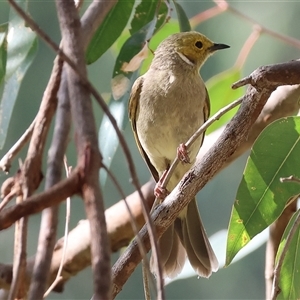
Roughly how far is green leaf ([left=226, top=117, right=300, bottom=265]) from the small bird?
687 millimetres

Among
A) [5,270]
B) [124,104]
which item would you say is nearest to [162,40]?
[124,104]

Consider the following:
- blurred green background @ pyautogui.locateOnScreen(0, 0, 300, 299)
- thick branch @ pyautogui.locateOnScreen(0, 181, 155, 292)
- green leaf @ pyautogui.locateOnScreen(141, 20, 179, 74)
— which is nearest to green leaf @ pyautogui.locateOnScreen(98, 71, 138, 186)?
thick branch @ pyautogui.locateOnScreen(0, 181, 155, 292)

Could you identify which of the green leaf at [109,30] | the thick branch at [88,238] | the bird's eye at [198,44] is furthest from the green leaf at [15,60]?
the bird's eye at [198,44]

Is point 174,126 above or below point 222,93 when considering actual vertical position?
above

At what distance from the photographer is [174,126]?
2.47 meters

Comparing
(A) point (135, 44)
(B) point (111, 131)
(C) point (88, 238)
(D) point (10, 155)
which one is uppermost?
(D) point (10, 155)

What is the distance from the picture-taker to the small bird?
2.37m

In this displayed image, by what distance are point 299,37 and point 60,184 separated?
398 cm

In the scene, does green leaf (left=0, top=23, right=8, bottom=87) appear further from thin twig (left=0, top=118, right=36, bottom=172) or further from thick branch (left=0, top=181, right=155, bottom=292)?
thick branch (left=0, top=181, right=155, bottom=292)

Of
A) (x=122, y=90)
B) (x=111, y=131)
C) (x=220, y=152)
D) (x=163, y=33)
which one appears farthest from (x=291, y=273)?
(x=163, y=33)

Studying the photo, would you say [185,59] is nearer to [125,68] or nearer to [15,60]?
[125,68]

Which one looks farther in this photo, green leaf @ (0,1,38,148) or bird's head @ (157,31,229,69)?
bird's head @ (157,31,229,69)

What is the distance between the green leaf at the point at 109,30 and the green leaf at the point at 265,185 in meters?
0.77

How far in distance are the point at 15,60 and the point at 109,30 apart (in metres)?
0.49
